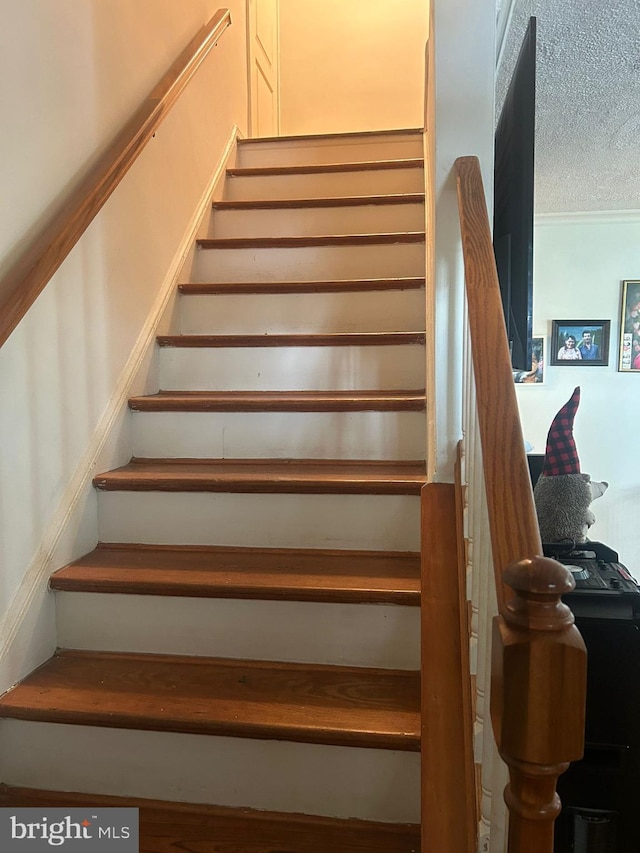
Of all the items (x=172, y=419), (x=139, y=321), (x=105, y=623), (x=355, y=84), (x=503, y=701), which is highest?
(x=355, y=84)

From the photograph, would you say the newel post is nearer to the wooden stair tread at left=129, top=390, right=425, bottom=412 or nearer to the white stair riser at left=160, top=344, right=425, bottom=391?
the wooden stair tread at left=129, top=390, right=425, bottom=412

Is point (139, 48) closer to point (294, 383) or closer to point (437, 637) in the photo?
point (294, 383)

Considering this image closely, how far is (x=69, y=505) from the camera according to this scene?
164 cm

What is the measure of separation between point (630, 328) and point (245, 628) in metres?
3.48

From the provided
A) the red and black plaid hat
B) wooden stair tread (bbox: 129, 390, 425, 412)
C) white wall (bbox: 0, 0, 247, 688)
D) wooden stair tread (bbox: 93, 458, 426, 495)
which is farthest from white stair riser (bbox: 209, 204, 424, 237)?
wooden stair tread (bbox: 93, 458, 426, 495)

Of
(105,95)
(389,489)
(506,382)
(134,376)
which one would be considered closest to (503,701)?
(506,382)

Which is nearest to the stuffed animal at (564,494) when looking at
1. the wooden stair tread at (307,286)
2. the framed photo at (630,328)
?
the wooden stair tread at (307,286)

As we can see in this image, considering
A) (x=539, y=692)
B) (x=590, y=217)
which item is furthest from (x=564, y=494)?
(x=590, y=217)

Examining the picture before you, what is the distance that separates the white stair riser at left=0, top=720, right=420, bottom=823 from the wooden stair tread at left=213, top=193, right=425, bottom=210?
2165mm

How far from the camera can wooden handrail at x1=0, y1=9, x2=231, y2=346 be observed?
51.9 inches

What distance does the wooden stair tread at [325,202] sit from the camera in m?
2.60

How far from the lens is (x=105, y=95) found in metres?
1.82

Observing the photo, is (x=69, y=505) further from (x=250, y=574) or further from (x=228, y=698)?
(x=228, y=698)

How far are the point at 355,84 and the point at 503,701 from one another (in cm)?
442
